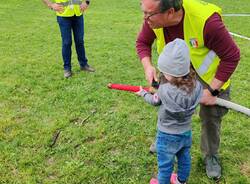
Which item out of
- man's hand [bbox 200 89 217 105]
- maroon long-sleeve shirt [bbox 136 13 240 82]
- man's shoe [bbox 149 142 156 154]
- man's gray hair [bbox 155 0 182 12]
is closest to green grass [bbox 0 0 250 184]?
man's shoe [bbox 149 142 156 154]

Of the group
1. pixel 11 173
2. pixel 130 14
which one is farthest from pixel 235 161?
pixel 130 14

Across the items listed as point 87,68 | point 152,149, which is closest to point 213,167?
point 152,149

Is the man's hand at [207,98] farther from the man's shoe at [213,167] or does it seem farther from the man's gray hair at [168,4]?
the man's shoe at [213,167]

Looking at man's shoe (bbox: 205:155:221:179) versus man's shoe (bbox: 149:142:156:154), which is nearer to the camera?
man's shoe (bbox: 205:155:221:179)

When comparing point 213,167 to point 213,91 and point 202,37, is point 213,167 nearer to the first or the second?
point 213,91

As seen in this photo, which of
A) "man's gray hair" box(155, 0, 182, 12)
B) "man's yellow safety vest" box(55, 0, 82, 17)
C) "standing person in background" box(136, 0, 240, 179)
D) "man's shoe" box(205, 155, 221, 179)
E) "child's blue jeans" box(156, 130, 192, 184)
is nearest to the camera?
"man's gray hair" box(155, 0, 182, 12)

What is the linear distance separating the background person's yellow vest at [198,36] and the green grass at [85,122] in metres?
1.18

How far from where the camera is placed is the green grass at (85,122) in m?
3.98

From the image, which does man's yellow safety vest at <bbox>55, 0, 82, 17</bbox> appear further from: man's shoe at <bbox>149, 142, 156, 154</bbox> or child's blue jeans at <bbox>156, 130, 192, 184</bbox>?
child's blue jeans at <bbox>156, 130, 192, 184</bbox>

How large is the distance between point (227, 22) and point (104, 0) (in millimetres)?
5754

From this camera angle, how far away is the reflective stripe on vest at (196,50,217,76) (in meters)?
3.24

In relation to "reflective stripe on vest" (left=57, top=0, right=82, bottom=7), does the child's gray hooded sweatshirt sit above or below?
above

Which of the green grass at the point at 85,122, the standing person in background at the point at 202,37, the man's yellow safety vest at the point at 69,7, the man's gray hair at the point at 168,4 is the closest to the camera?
the man's gray hair at the point at 168,4

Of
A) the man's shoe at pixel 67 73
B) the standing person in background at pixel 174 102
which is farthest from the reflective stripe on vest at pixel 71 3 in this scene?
the standing person in background at pixel 174 102
